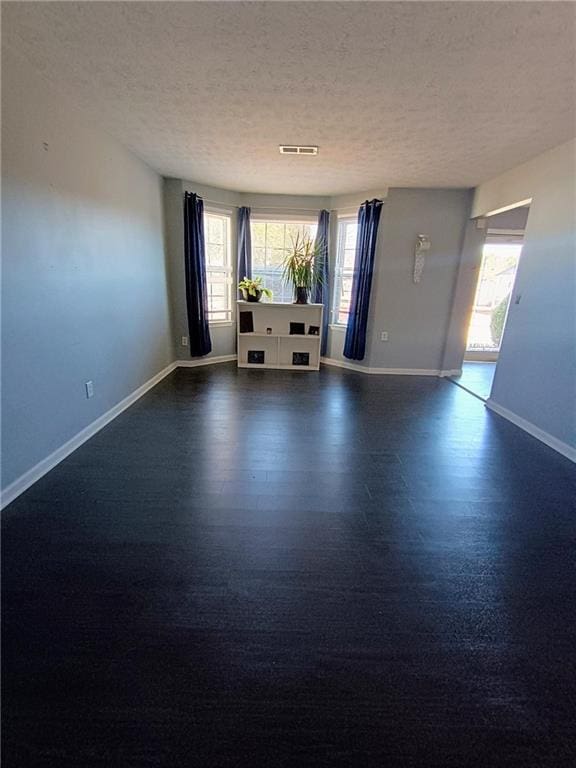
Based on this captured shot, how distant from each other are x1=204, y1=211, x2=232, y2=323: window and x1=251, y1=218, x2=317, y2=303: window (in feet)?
1.35

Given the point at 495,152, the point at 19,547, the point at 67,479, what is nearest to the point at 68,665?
the point at 19,547

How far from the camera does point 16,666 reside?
1.17 metres

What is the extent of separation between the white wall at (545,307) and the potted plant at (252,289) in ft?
9.94

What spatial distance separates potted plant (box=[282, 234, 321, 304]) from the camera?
4.91 meters

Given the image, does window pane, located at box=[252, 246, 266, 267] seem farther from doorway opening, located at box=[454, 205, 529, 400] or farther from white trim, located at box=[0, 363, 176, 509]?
doorway opening, located at box=[454, 205, 529, 400]

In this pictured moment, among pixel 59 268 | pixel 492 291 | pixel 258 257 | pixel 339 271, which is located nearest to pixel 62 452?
pixel 59 268

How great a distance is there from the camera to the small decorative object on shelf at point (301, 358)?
5.25 m

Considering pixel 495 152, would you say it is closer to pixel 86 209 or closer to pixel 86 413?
pixel 86 209

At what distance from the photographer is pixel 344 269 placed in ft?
17.3

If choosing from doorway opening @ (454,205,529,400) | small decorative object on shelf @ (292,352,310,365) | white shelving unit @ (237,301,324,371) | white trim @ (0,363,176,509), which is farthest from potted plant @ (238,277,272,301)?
doorway opening @ (454,205,529,400)

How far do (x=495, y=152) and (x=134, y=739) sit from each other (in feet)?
14.1

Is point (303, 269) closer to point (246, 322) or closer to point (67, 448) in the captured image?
point (246, 322)

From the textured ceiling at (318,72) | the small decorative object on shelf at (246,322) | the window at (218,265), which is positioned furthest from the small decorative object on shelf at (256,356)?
the textured ceiling at (318,72)

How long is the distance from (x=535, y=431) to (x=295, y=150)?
3.30m
